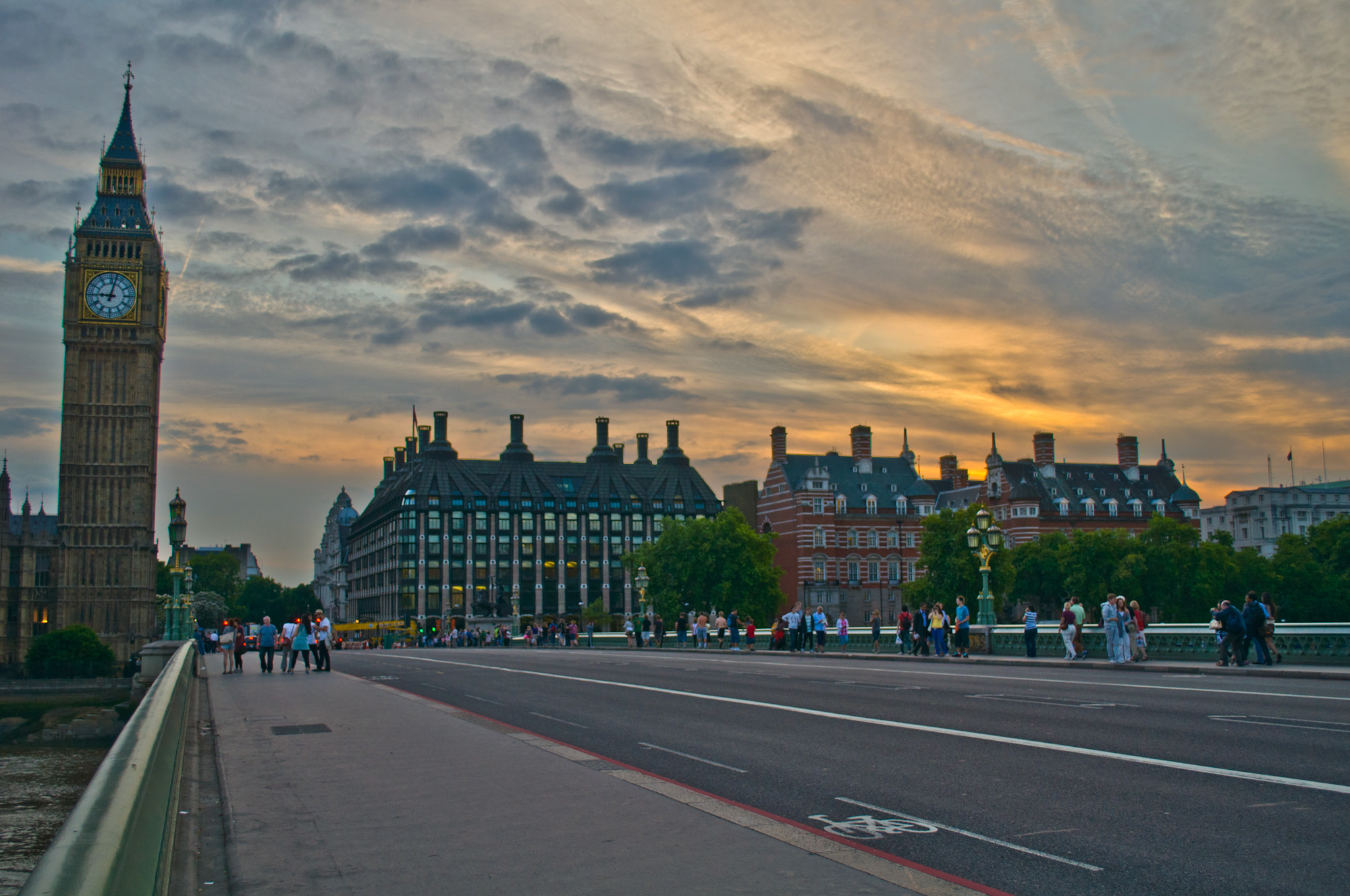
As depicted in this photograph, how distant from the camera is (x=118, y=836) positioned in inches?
146

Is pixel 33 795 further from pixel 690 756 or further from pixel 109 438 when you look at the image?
pixel 109 438

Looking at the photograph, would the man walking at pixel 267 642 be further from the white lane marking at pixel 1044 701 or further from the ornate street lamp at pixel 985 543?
the ornate street lamp at pixel 985 543

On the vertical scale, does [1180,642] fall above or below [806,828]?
below

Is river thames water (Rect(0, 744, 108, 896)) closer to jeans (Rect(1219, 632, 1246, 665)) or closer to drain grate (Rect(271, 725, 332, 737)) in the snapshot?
drain grate (Rect(271, 725, 332, 737))

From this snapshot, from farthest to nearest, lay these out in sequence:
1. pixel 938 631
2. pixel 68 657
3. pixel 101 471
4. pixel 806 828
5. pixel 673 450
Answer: pixel 673 450
pixel 101 471
pixel 68 657
pixel 938 631
pixel 806 828

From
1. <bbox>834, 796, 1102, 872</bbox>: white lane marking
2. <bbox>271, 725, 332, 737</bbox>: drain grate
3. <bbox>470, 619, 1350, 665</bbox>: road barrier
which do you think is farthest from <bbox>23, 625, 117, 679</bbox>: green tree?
<bbox>834, 796, 1102, 872</bbox>: white lane marking

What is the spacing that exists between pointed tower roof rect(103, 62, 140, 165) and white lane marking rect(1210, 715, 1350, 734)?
14398 cm

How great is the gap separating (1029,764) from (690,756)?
3.61 metres

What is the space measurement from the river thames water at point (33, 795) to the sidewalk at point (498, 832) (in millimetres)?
1573

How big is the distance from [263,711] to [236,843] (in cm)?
1090

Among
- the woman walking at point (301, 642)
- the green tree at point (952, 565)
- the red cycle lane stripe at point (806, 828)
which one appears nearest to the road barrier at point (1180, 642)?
the red cycle lane stripe at point (806, 828)

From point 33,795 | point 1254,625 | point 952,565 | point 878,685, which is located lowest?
point 33,795

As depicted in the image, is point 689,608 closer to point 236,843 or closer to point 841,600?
point 841,600

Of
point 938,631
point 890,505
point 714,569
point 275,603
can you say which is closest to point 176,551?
point 938,631
